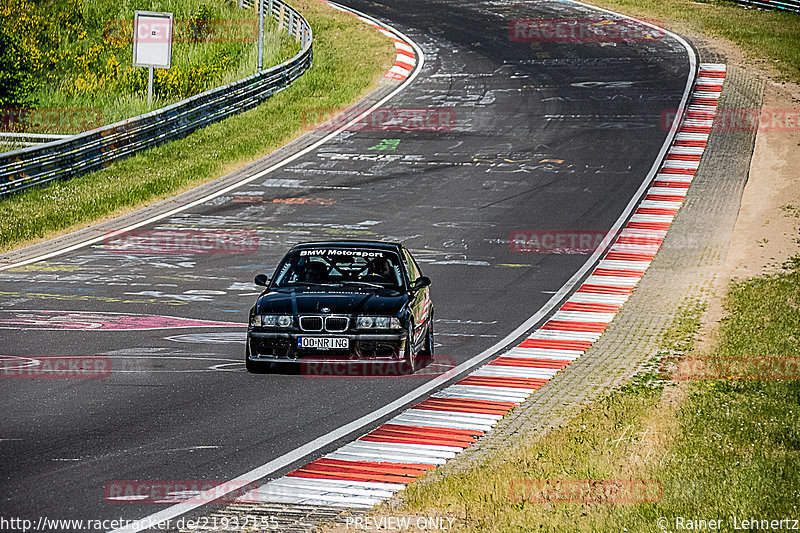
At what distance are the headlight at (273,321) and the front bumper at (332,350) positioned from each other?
0.09 m

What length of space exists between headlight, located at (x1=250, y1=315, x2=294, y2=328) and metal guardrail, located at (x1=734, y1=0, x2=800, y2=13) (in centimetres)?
4346

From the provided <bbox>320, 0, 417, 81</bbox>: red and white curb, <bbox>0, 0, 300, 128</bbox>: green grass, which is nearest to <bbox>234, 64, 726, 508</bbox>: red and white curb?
<bbox>320, 0, 417, 81</bbox>: red and white curb

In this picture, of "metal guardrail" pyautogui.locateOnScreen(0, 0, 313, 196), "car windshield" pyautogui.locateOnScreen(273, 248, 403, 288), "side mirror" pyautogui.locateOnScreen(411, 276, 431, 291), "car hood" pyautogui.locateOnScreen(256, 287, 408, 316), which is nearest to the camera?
"car hood" pyautogui.locateOnScreen(256, 287, 408, 316)

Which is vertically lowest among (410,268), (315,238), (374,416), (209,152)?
(315,238)

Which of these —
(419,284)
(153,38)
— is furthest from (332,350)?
(153,38)

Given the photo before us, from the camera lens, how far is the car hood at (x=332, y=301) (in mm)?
11859

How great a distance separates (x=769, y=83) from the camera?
3622 cm

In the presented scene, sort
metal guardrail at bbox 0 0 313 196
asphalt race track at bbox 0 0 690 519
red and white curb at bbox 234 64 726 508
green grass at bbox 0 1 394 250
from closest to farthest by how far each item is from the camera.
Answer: red and white curb at bbox 234 64 726 508 → asphalt race track at bbox 0 0 690 519 → green grass at bbox 0 1 394 250 → metal guardrail at bbox 0 0 313 196

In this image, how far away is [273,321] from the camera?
466 inches

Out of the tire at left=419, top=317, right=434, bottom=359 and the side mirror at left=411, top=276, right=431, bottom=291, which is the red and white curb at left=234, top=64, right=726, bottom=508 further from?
the side mirror at left=411, top=276, right=431, bottom=291

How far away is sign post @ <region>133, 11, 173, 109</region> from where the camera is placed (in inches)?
1298

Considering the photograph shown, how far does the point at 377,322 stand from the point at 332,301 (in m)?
0.59

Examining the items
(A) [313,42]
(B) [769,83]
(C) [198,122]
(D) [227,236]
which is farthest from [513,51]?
(D) [227,236]

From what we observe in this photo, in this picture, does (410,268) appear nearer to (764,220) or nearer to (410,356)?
(410,356)
